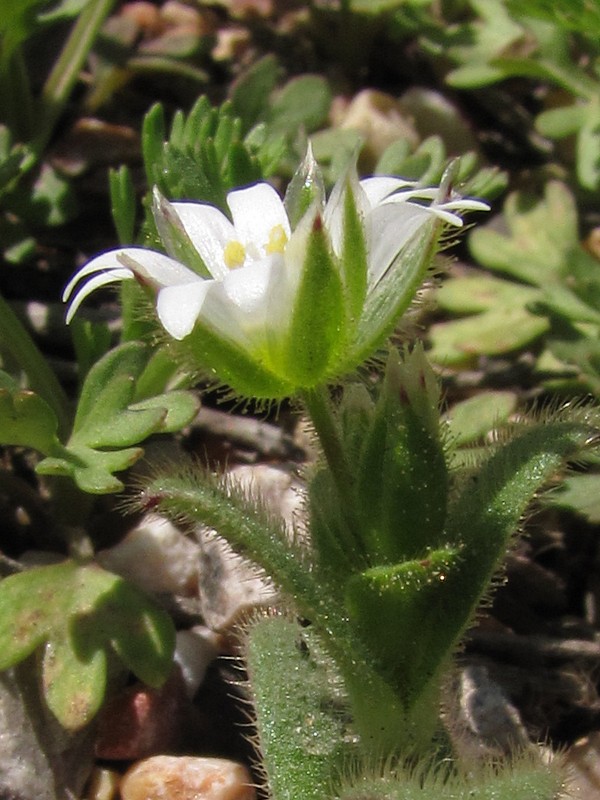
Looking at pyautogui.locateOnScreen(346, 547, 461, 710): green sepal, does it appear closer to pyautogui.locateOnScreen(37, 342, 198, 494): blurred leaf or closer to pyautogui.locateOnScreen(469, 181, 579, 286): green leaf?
pyautogui.locateOnScreen(37, 342, 198, 494): blurred leaf

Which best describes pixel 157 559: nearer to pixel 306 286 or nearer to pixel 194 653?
pixel 194 653

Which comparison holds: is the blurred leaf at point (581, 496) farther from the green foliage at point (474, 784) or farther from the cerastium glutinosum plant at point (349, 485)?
the green foliage at point (474, 784)

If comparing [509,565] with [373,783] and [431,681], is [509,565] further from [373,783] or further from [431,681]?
[373,783]

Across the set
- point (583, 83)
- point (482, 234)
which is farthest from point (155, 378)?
point (583, 83)

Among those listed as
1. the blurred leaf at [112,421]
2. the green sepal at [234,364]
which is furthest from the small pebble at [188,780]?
the green sepal at [234,364]

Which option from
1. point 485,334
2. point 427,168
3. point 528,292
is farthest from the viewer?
point 528,292

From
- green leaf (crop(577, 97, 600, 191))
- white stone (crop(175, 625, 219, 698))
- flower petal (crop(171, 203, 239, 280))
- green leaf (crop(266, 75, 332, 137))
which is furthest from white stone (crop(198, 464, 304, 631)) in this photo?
green leaf (crop(577, 97, 600, 191))

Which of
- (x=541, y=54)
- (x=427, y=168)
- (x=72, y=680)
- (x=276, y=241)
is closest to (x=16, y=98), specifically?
(x=427, y=168)
